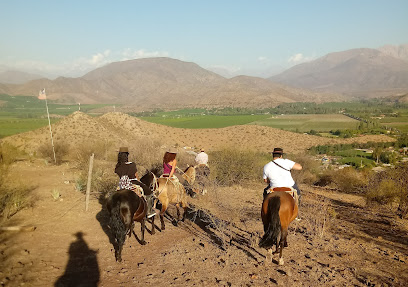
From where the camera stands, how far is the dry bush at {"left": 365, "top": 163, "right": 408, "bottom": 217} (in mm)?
10703

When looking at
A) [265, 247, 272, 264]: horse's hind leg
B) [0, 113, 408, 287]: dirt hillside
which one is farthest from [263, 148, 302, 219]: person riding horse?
[0, 113, 408, 287]: dirt hillside

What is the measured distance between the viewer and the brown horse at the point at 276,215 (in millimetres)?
6254

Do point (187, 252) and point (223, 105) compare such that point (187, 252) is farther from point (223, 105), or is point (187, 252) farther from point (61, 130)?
point (223, 105)

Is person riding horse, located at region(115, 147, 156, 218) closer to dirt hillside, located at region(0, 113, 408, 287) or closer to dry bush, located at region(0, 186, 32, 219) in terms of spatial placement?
dirt hillside, located at region(0, 113, 408, 287)

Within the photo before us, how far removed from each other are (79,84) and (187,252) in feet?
694

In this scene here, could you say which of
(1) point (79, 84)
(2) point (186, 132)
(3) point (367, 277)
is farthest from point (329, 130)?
(1) point (79, 84)

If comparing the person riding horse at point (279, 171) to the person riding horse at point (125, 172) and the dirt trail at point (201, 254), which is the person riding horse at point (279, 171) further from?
the person riding horse at point (125, 172)

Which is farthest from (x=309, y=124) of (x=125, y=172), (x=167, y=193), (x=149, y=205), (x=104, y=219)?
(x=125, y=172)

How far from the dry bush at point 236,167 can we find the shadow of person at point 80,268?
9429 millimetres

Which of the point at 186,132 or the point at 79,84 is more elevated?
the point at 79,84

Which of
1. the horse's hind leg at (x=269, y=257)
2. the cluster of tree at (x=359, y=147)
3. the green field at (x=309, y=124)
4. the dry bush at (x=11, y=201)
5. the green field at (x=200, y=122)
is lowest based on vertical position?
the cluster of tree at (x=359, y=147)

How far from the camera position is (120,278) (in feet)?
20.7

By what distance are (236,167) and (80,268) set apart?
11298mm

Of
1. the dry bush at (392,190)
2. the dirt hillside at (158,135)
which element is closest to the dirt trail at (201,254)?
the dry bush at (392,190)
